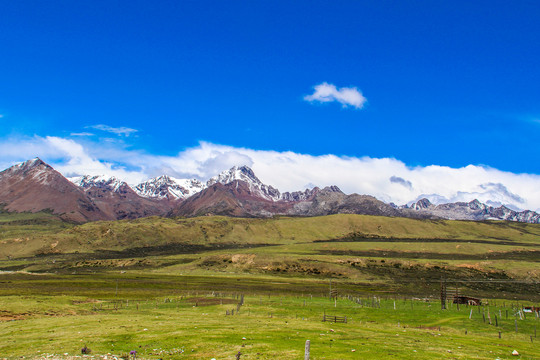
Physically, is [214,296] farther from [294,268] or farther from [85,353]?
[294,268]

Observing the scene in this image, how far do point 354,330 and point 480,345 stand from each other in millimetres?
13456

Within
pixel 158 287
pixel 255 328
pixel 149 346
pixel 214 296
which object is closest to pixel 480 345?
pixel 255 328

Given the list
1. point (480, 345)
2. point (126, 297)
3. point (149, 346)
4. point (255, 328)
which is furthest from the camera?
point (126, 297)

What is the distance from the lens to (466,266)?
175375 mm

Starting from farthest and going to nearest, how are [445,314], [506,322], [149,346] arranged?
[445,314] → [506,322] → [149,346]

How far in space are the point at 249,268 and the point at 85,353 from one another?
16194 cm

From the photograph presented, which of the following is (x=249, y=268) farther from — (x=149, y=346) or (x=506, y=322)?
(x=149, y=346)

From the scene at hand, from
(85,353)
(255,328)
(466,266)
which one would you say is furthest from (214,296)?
(466,266)

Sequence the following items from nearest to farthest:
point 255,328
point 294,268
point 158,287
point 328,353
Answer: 1. point 328,353
2. point 255,328
3. point 158,287
4. point 294,268

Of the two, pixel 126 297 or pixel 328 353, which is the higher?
pixel 328 353

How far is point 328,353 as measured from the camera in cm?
3144

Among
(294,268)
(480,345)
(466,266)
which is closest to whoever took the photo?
(480,345)

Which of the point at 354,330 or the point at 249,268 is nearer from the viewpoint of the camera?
the point at 354,330

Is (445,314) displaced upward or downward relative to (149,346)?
downward
